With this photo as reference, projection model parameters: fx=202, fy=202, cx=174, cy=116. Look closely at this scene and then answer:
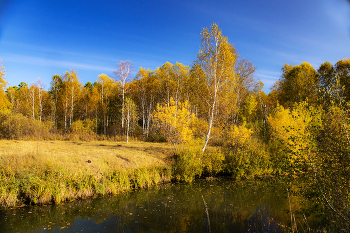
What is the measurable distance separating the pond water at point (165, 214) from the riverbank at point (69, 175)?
579 mm

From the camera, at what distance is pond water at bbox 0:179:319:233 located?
773cm

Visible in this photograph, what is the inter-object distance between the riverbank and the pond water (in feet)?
1.90

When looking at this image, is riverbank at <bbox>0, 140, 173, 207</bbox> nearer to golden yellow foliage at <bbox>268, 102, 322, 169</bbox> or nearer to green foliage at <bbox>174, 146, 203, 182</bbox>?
green foliage at <bbox>174, 146, 203, 182</bbox>

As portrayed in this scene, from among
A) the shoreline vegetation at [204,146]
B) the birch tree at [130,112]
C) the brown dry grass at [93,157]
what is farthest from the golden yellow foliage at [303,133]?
the birch tree at [130,112]

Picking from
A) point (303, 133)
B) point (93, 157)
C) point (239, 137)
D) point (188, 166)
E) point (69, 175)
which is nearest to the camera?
Result: point (303, 133)

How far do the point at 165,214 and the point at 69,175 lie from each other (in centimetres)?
571

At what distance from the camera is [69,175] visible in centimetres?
1088

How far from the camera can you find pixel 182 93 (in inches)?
1281

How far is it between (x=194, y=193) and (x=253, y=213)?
3807 millimetres

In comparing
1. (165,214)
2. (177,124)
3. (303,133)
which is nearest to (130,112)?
(177,124)

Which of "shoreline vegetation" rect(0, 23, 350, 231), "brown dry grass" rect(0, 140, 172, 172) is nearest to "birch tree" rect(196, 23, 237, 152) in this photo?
"shoreline vegetation" rect(0, 23, 350, 231)

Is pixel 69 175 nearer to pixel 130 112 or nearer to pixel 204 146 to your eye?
pixel 204 146

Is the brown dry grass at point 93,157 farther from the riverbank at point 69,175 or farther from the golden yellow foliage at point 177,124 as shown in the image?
the golden yellow foliage at point 177,124

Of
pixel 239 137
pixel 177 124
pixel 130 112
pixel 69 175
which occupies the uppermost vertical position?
pixel 130 112
